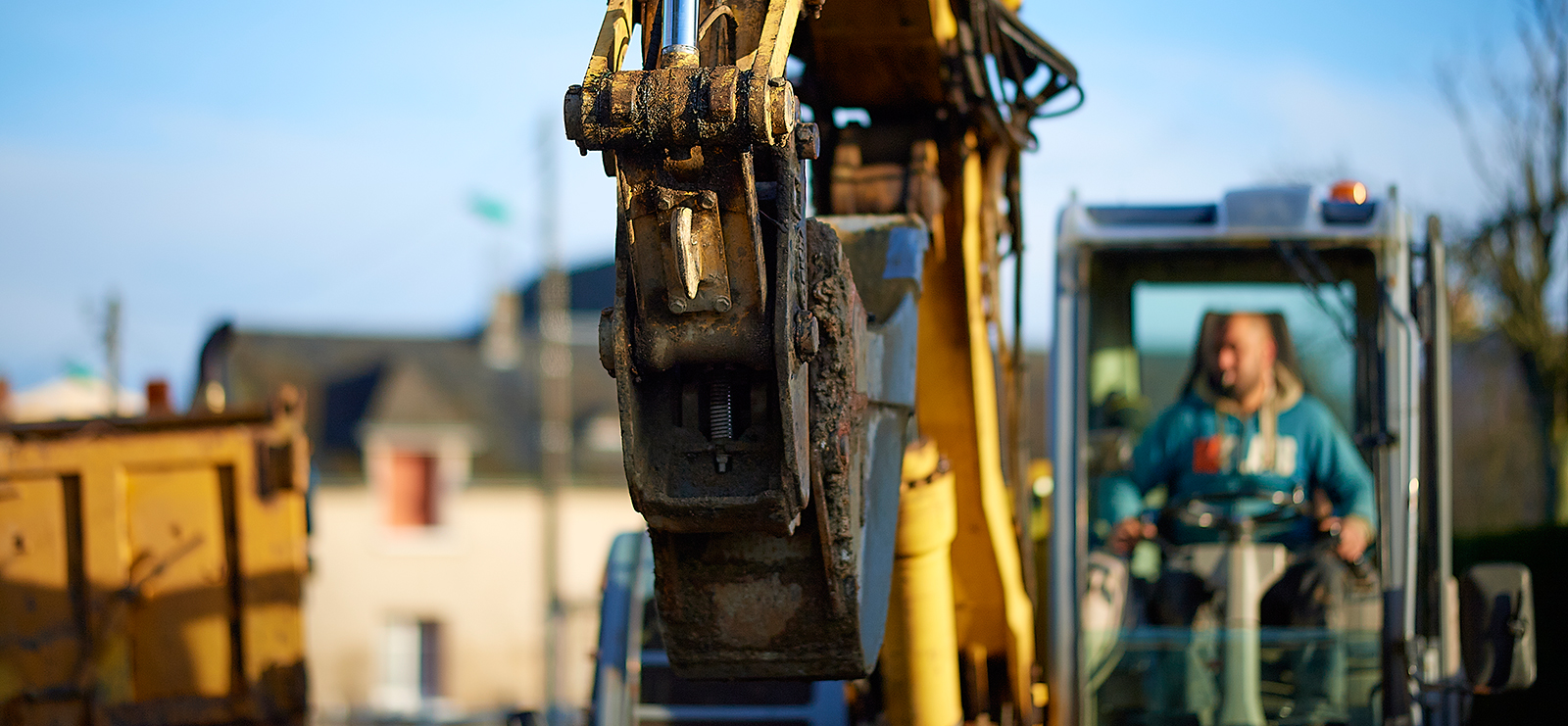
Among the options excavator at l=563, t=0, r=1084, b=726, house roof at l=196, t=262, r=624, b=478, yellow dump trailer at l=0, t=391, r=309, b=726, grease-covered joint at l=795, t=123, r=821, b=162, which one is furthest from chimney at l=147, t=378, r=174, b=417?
house roof at l=196, t=262, r=624, b=478

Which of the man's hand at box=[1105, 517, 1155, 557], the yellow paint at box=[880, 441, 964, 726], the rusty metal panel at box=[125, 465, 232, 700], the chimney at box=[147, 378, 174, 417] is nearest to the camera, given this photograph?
the yellow paint at box=[880, 441, 964, 726]

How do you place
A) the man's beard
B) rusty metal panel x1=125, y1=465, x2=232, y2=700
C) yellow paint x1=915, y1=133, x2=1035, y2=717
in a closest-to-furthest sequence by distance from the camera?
yellow paint x1=915, y1=133, x2=1035, y2=717
the man's beard
rusty metal panel x1=125, y1=465, x2=232, y2=700

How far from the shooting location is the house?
26.7 metres

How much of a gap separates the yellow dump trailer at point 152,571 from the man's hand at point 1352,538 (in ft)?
11.8

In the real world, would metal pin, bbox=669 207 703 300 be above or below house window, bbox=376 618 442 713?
above

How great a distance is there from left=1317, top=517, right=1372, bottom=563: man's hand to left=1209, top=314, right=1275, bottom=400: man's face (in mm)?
513

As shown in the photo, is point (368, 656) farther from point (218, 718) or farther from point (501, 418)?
point (218, 718)

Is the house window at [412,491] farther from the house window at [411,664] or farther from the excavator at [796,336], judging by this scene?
A: the excavator at [796,336]

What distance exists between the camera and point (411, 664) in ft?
88.9

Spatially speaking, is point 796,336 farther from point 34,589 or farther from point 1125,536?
point 34,589

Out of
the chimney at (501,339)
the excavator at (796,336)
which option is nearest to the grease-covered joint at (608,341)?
the excavator at (796,336)

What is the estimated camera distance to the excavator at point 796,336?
8.18ft

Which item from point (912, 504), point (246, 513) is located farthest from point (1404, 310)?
point (246, 513)

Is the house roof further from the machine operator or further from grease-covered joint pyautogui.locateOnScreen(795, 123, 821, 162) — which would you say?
grease-covered joint pyautogui.locateOnScreen(795, 123, 821, 162)
